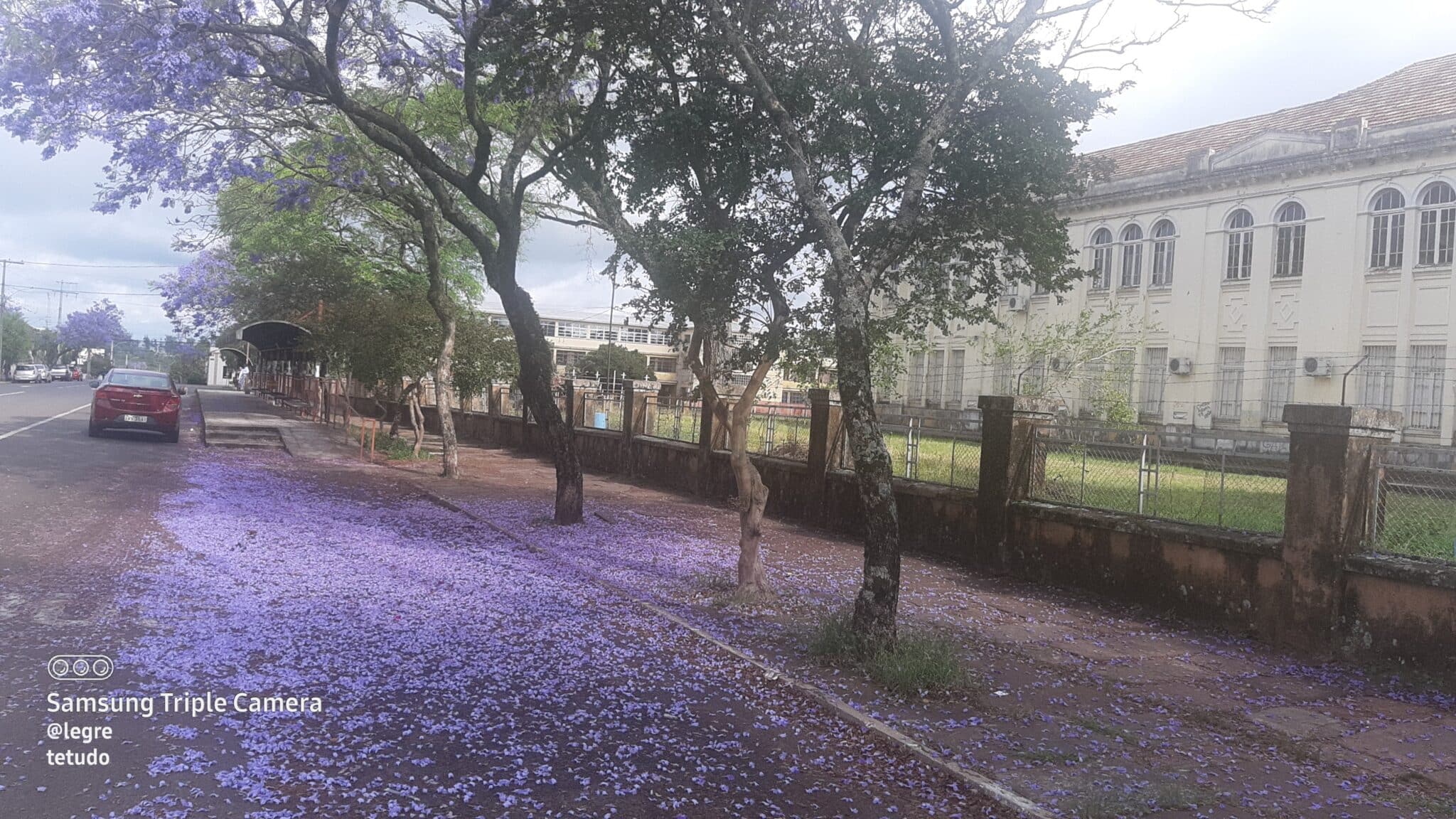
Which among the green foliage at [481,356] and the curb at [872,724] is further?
the green foliage at [481,356]

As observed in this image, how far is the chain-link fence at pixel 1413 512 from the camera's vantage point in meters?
7.13

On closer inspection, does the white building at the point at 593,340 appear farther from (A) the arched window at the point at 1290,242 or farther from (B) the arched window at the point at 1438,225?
(B) the arched window at the point at 1438,225

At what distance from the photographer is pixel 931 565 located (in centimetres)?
1127

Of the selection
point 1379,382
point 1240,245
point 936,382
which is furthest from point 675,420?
point 936,382

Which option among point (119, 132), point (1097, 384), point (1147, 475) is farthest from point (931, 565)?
point (1097, 384)

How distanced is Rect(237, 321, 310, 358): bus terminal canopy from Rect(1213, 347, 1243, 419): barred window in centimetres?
2732

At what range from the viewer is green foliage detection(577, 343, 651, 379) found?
67.1 meters

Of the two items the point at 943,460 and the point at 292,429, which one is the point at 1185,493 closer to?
the point at 943,460

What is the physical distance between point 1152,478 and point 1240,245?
21.0m

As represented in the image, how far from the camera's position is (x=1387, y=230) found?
23641 mm

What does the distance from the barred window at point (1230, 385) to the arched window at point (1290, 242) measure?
7.97ft

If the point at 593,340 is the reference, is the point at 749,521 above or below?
below

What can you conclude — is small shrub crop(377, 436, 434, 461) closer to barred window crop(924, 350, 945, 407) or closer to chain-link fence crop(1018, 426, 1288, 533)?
chain-link fence crop(1018, 426, 1288, 533)

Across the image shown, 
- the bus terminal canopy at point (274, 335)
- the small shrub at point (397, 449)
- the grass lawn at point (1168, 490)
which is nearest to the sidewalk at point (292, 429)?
the small shrub at point (397, 449)
